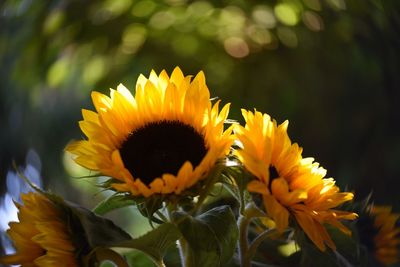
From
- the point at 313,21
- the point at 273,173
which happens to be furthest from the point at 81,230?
the point at 313,21

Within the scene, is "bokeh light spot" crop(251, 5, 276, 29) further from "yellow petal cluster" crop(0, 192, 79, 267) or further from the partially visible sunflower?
"yellow petal cluster" crop(0, 192, 79, 267)

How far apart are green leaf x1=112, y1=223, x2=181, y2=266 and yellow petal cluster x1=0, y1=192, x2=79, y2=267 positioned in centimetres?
3

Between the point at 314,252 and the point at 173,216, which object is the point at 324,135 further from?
the point at 173,216

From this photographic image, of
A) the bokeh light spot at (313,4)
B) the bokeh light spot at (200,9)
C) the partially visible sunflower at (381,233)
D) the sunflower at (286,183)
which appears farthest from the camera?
the bokeh light spot at (200,9)

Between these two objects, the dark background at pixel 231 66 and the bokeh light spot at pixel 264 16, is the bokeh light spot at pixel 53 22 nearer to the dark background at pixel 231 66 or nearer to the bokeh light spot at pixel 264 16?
the dark background at pixel 231 66

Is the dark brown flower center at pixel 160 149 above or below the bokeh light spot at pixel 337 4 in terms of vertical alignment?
below

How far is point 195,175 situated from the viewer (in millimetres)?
319

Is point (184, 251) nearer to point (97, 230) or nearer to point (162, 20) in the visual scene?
point (97, 230)

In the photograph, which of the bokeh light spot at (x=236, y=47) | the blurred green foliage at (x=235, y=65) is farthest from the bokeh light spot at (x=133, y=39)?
the bokeh light spot at (x=236, y=47)

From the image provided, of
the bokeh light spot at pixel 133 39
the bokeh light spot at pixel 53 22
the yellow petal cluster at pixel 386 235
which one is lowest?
the yellow petal cluster at pixel 386 235

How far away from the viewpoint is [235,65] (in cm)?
77

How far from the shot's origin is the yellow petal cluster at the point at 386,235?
0.51 metres

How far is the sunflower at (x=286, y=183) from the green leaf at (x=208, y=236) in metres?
0.04

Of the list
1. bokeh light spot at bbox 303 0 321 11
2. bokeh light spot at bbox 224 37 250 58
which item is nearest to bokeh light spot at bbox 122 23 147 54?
bokeh light spot at bbox 224 37 250 58
